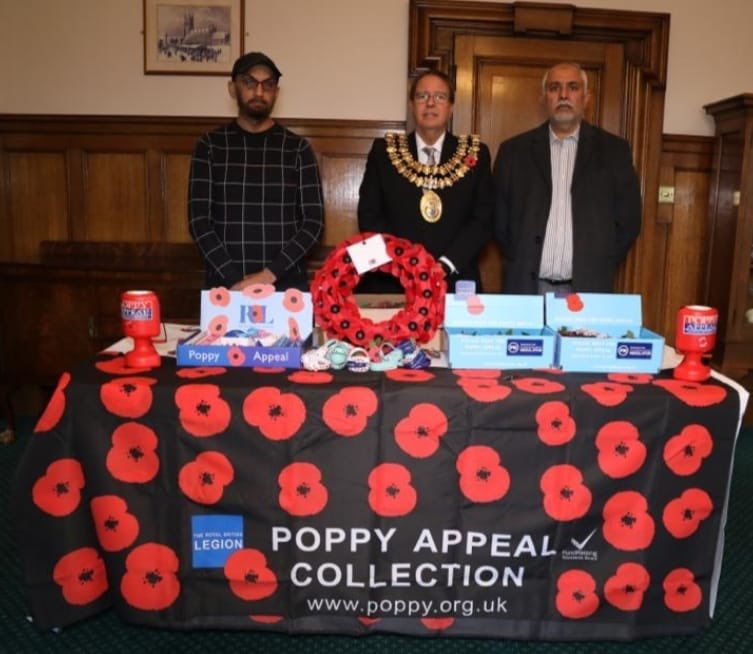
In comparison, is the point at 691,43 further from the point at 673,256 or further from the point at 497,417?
the point at 497,417

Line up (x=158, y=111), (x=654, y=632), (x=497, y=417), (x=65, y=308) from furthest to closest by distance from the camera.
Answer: (x=158, y=111)
(x=65, y=308)
(x=654, y=632)
(x=497, y=417)

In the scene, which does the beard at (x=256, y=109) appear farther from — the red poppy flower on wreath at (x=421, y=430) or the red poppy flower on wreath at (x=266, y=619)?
the red poppy flower on wreath at (x=266, y=619)

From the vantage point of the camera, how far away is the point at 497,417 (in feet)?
5.24

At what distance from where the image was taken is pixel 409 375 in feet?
5.52

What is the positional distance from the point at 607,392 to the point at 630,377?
0.13m

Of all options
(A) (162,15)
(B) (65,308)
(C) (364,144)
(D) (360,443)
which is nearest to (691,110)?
(C) (364,144)

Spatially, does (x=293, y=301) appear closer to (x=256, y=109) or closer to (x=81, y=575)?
(x=81, y=575)

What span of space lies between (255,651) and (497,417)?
32.8 inches

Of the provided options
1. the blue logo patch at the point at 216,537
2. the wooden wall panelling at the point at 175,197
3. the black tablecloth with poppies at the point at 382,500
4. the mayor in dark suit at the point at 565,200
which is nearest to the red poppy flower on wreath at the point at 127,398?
the black tablecloth with poppies at the point at 382,500

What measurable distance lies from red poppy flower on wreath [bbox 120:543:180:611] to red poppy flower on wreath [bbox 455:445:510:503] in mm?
713

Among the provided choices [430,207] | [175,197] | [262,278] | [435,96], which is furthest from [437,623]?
[175,197]

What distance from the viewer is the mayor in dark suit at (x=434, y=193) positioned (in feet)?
8.17

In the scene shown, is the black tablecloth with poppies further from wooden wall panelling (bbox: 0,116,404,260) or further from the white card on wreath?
wooden wall panelling (bbox: 0,116,404,260)

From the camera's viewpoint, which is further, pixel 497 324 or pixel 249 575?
pixel 497 324
